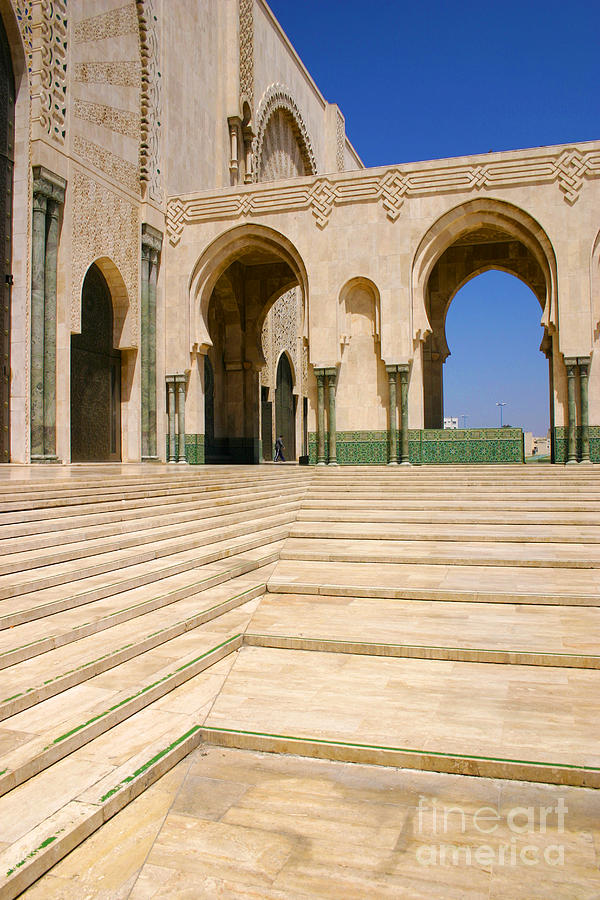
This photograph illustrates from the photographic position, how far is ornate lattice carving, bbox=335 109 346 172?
26.9 m

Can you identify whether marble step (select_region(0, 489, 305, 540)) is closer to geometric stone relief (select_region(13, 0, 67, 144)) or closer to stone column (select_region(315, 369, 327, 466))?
stone column (select_region(315, 369, 327, 466))

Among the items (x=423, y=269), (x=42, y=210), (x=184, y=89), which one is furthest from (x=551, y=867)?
(x=184, y=89)

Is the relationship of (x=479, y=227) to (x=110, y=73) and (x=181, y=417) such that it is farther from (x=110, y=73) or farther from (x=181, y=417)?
(x=110, y=73)

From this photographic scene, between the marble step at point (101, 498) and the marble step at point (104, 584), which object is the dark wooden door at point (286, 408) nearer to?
the marble step at point (101, 498)

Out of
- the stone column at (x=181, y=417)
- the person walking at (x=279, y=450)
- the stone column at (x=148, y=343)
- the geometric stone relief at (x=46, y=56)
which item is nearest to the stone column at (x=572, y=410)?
the stone column at (x=181, y=417)

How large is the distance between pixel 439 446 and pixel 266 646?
9685mm

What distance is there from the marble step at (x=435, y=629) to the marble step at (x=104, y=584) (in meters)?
0.74

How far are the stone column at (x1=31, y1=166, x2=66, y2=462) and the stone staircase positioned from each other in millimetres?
3998

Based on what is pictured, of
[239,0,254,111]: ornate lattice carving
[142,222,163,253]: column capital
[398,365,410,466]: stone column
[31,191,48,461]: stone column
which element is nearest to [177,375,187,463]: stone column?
[142,222,163,253]: column capital

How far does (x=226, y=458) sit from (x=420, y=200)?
26.0 feet

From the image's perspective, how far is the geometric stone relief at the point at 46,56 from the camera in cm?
1038

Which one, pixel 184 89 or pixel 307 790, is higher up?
pixel 184 89

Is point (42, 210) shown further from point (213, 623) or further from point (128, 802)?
point (128, 802)

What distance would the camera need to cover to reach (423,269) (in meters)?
13.1
